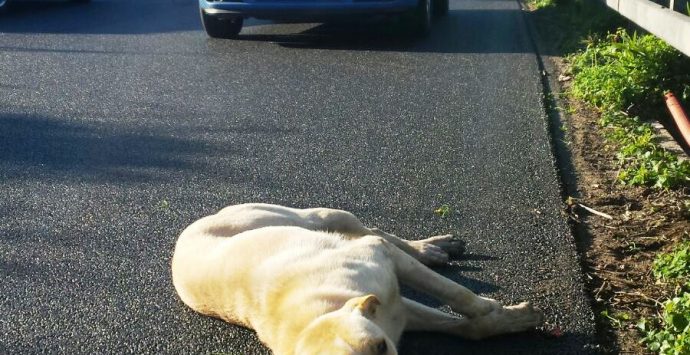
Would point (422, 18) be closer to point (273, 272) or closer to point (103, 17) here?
point (103, 17)

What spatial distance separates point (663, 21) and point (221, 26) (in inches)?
244

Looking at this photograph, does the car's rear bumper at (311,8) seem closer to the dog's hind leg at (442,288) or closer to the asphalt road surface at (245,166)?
the asphalt road surface at (245,166)

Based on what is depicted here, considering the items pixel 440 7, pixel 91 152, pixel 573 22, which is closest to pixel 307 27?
pixel 440 7

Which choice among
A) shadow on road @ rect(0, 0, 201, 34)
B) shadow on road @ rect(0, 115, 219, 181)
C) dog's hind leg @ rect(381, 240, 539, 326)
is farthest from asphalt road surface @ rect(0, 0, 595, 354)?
shadow on road @ rect(0, 0, 201, 34)

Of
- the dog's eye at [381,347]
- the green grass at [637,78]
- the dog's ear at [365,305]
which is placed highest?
the dog's eye at [381,347]

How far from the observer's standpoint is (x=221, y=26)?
35.6 ft

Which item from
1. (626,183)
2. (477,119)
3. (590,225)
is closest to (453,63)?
(477,119)

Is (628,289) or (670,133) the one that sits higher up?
(628,289)

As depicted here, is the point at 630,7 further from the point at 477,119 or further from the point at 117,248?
the point at 117,248

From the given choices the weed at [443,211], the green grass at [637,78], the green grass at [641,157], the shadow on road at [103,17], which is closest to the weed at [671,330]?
the weed at [443,211]

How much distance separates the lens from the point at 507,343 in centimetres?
360

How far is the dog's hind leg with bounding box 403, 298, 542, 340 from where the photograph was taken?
11.8 feet

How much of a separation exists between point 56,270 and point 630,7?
14.2ft

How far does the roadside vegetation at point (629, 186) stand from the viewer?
370cm
